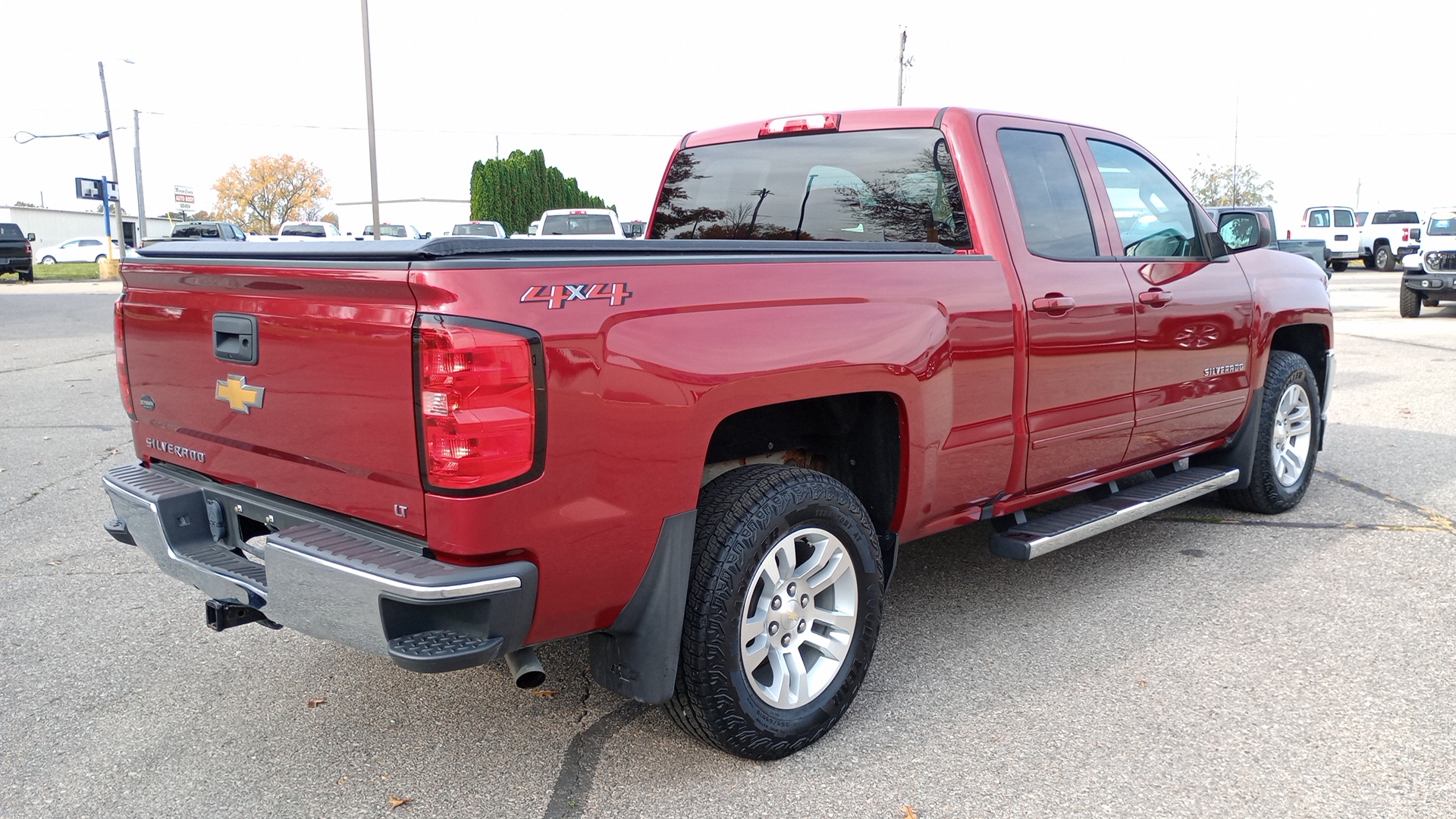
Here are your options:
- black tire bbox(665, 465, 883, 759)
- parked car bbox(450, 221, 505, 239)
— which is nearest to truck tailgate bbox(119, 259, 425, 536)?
black tire bbox(665, 465, 883, 759)

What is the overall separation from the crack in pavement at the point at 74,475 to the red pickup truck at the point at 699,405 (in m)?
3.07

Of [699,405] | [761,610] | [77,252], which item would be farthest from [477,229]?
[77,252]

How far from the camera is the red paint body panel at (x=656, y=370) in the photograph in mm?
2467

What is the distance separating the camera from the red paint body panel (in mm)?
2467

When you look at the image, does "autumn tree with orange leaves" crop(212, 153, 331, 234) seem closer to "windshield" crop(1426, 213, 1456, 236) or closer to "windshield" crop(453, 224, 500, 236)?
"windshield" crop(453, 224, 500, 236)

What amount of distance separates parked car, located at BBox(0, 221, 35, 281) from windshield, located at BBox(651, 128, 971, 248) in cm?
3308

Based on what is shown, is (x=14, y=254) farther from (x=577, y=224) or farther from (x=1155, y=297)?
(x=1155, y=297)

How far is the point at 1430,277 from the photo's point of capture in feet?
57.4

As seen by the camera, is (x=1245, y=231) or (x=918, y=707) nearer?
(x=918, y=707)

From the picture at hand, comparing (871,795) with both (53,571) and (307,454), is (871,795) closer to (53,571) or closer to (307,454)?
(307,454)

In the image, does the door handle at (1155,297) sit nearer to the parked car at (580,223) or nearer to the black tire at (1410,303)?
the black tire at (1410,303)

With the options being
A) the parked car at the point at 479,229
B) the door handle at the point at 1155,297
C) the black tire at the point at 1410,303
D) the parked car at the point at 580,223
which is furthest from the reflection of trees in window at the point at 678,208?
the parked car at the point at 479,229

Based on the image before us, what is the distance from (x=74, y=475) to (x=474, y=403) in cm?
553

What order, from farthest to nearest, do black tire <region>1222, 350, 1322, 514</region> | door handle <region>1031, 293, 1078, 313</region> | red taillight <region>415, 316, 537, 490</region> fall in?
1. black tire <region>1222, 350, 1322, 514</region>
2. door handle <region>1031, 293, 1078, 313</region>
3. red taillight <region>415, 316, 537, 490</region>
